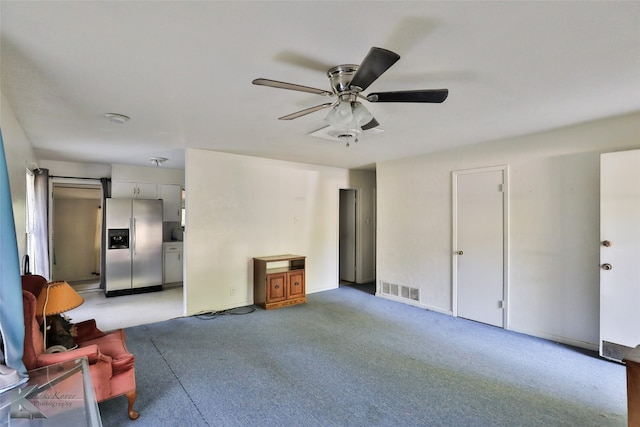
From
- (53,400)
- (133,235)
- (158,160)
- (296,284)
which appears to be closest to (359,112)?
(53,400)

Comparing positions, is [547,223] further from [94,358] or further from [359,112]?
[94,358]

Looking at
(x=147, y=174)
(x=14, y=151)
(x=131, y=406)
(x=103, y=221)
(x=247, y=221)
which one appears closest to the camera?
(x=131, y=406)

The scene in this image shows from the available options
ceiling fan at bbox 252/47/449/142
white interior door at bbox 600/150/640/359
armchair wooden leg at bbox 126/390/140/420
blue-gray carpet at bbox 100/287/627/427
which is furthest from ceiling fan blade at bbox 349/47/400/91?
white interior door at bbox 600/150/640/359

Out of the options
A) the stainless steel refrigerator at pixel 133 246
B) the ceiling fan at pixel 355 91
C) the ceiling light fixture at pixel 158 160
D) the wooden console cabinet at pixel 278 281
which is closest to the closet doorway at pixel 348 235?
the wooden console cabinet at pixel 278 281

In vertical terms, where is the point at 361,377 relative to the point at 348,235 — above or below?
below

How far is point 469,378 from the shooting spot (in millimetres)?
2732

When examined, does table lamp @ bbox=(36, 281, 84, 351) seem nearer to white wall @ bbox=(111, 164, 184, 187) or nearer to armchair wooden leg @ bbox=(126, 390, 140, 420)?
armchair wooden leg @ bbox=(126, 390, 140, 420)

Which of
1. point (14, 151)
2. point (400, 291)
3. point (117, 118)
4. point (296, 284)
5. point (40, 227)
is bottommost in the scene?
point (400, 291)

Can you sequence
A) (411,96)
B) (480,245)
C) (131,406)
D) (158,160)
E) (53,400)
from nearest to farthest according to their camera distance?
1. (53,400)
2. (411,96)
3. (131,406)
4. (480,245)
5. (158,160)

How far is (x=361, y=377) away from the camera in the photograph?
273 cm

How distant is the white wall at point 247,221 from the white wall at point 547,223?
2.00 m

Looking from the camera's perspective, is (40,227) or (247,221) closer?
(40,227)

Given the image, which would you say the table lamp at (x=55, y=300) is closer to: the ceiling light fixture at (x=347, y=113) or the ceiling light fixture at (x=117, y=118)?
the ceiling light fixture at (x=117, y=118)

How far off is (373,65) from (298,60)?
22.9 inches
